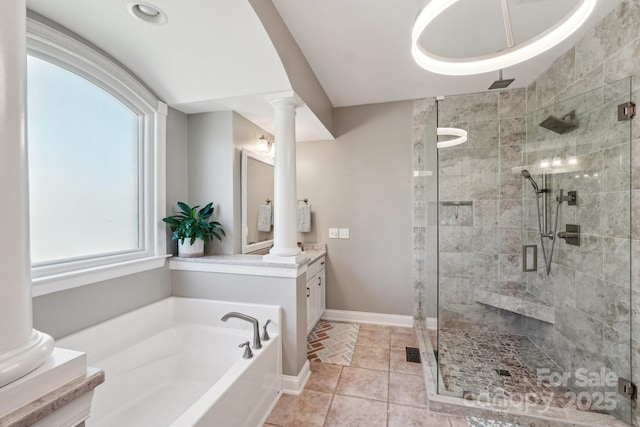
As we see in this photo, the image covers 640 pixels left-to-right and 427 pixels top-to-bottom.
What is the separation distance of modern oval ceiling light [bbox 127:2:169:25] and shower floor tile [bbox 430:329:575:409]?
10.0ft

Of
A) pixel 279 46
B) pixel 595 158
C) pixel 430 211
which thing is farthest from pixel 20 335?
pixel 595 158

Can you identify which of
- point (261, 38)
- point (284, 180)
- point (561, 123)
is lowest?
point (284, 180)

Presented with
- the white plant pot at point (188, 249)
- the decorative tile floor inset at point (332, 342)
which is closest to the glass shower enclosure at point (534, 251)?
the decorative tile floor inset at point (332, 342)

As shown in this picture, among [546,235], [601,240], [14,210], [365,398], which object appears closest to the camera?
[14,210]

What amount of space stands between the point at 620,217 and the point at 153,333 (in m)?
3.34

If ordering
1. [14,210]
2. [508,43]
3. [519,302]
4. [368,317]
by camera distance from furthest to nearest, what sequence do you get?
[368,317], [519,302], [508,43], [14,210]

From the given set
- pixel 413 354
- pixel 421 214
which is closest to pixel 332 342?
pixel 413 354

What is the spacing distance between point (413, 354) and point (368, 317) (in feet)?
2.48

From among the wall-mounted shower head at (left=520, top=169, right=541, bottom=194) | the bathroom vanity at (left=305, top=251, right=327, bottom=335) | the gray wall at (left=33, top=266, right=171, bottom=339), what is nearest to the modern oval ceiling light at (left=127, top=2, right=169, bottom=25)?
the gray wall at (left=33, top=266, right=171, bottom=339)

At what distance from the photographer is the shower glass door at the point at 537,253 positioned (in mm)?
1705

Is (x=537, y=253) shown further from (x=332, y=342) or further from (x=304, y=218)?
(x=304, y=218)

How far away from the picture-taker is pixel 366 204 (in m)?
3.19

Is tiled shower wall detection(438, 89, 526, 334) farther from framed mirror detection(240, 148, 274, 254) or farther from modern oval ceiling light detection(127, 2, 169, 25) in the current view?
modern oval ceiling light detection(127, 2, 169, 25)

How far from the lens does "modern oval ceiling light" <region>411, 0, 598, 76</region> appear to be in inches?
42.7
